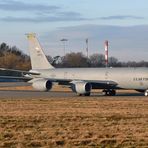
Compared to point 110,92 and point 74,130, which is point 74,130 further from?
point 110,92

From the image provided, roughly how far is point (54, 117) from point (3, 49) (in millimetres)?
163880

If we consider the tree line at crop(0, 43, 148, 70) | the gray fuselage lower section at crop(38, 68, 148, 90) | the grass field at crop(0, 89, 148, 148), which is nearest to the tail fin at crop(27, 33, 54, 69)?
the gray fuselage lower section at crop(38, 68, 148, 90)

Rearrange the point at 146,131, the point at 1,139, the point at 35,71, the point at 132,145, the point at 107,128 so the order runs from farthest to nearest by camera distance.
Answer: the point at 35,71
the point at 107,128
the point at 146,131
the point at 1,139
the point at 132,145

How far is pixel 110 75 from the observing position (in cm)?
4991

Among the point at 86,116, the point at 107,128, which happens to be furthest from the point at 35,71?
the point at 107,128

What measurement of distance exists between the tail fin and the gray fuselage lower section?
56.6 inches

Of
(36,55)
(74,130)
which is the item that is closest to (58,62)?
(36,55)

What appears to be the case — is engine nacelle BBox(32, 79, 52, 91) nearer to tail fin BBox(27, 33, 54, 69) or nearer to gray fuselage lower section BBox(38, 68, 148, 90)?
gray fuselage lower section BBox(38, 68, 148, 90)

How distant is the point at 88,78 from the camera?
5134 centimetres

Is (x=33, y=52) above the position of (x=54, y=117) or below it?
above

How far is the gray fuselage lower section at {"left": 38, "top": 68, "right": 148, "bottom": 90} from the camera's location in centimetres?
4803

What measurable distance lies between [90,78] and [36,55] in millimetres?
8438

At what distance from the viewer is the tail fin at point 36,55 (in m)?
56.3

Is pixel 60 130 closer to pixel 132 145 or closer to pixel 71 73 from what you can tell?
pixel 132 145
